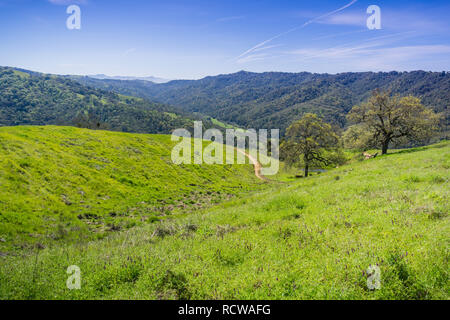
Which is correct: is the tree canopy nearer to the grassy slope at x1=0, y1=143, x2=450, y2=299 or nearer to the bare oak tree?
the bare oak tree

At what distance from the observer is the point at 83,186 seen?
76.5 feet

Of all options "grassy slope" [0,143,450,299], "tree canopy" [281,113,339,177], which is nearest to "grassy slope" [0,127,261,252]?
"grassy slope" [0,143,450,299]

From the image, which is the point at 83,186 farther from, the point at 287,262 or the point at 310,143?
the point at 310,143

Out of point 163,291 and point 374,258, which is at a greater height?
point 374,258

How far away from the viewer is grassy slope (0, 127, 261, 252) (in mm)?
15586

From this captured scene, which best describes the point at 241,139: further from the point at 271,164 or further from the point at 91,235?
the point at 91,235

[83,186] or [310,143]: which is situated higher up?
[310,143]

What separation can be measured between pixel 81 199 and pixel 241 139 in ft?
410

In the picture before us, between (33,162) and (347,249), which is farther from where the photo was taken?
(33,162)

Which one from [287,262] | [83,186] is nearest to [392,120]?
[287,262]

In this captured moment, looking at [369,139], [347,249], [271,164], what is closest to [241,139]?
[271,164]

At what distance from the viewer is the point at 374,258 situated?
4668mm

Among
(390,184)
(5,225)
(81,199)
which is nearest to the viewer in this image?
(390,184)
